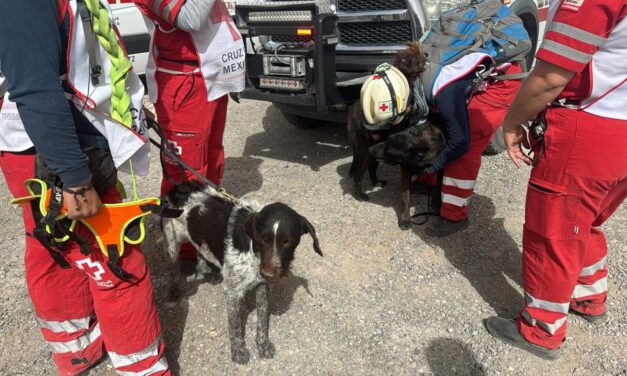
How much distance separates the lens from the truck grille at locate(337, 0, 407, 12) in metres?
4.31

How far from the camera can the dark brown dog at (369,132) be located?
11.3ft

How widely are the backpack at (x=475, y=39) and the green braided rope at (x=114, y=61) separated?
2.39m

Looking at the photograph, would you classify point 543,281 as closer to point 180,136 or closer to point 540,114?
point 540,114

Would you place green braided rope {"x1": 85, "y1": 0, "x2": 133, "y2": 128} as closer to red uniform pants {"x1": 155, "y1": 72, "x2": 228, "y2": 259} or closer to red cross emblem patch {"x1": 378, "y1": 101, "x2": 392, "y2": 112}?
red uniform pants {"x1": 155, "y1": 72, "x2": 228, "y2": 259}

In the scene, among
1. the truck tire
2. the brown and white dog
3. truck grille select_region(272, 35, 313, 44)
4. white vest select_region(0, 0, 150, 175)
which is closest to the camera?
white vest select_region(0, 0, 150, 175)

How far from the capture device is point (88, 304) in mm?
2338

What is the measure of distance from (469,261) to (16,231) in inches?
160

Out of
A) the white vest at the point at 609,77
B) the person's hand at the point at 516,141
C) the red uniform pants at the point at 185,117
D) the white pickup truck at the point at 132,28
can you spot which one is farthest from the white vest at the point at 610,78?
the white pickup truck at the point at 132,28

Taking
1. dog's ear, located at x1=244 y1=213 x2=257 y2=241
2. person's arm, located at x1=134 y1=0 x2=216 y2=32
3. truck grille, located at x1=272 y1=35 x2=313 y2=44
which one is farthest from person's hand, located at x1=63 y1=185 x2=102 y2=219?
truck grille, located at x1=272 y1=35 x2=313 y2=44

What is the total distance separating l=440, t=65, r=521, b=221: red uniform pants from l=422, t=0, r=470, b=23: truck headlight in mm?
1134

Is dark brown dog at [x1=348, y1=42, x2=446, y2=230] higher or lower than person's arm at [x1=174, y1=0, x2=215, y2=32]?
lower

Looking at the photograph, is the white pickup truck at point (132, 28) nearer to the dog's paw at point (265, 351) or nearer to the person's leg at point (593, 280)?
the dog's paw at point (265, 351)

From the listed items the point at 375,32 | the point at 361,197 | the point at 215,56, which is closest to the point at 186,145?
the point at 215,56

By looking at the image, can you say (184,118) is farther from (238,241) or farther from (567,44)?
(567,44)
